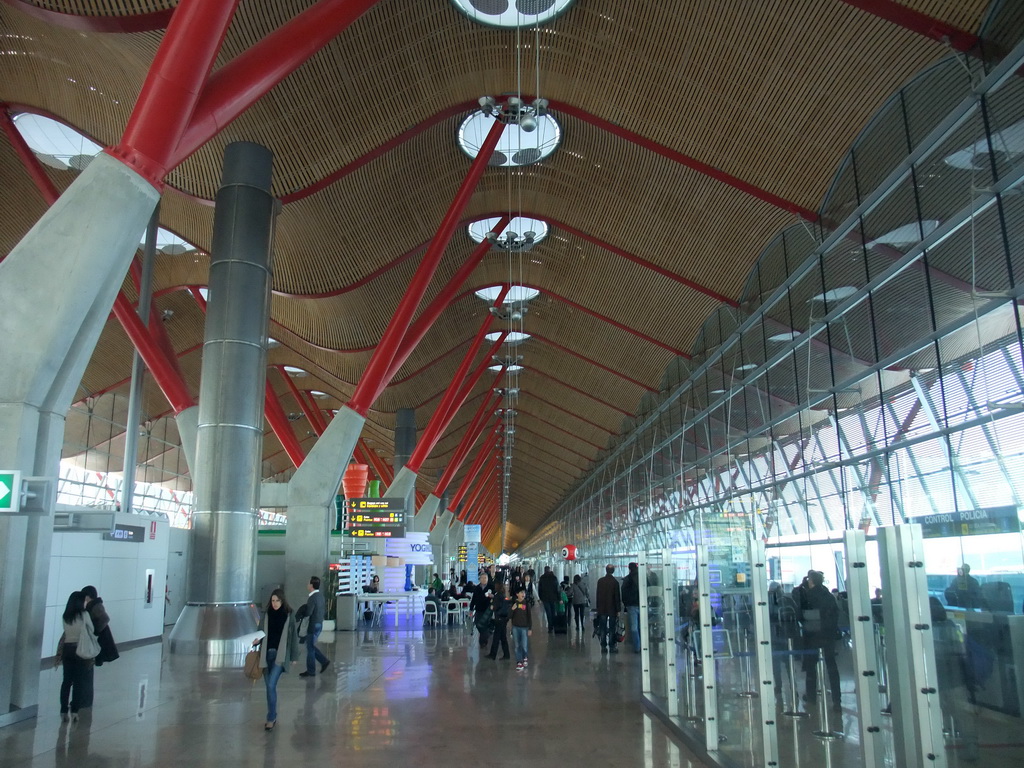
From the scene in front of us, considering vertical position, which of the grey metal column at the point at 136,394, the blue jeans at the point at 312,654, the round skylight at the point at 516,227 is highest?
the round skylight at the point at 516,227

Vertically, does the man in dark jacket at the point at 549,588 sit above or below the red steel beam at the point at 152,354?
below

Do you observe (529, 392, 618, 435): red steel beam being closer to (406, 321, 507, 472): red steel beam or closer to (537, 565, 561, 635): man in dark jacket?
(406, 321, 507, 472): red steel beam

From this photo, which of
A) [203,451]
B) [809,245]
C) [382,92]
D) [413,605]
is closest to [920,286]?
[809,245]

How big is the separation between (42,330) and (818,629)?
8217mm

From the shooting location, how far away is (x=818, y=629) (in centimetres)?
621

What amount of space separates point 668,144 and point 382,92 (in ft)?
20.3

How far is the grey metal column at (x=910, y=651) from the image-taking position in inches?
182

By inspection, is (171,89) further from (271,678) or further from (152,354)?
(152,354)

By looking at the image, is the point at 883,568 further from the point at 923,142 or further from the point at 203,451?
the point at 203,451

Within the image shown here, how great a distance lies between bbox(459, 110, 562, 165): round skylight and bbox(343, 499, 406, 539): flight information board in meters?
13.3

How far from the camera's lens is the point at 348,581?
25172mm

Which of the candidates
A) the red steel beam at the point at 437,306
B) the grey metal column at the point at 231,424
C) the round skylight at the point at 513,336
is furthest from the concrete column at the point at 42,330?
the round skylight at the point at 513,336

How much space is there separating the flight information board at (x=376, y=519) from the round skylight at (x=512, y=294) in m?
8.83

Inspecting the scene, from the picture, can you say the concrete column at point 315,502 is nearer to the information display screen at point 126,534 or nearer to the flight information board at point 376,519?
the information display screen at point 126,534
